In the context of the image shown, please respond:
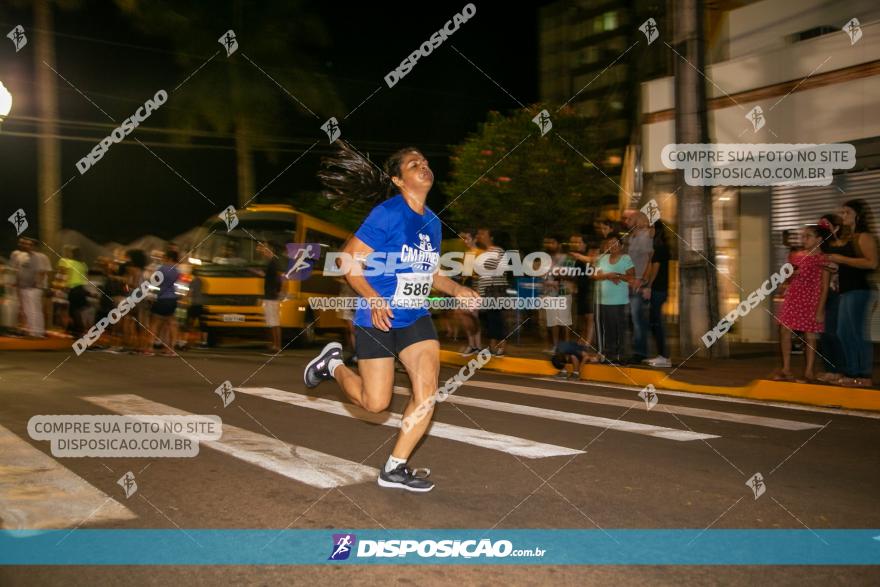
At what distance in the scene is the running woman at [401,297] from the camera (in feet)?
15.2

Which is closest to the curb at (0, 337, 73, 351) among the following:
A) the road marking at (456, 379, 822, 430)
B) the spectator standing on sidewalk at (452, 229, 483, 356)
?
the spectator standing on sidewalk at (452, 229, 483, 356)

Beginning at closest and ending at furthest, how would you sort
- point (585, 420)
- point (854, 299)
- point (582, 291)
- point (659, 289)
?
point (585, 420) < point (854, 299) < point (659, 289) < point (582, 291)

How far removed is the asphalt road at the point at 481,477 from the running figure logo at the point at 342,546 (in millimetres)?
161

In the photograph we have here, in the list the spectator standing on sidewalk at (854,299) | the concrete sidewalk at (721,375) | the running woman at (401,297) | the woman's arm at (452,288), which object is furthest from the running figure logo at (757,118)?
the running woman at (401,297)

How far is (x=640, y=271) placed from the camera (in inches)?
442

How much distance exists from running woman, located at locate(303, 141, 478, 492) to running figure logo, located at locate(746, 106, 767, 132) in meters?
12.6

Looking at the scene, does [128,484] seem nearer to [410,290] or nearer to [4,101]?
[410,290]

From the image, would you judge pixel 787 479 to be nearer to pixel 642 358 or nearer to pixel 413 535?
pixel 413 535

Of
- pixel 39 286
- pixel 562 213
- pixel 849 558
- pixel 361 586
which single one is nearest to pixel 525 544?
pixel 361 586

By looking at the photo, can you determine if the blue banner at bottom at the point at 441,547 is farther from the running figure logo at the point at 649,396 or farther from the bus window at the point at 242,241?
the bus window at the point at 242,241

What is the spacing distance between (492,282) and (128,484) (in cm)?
862

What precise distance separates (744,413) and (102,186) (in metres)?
37.9

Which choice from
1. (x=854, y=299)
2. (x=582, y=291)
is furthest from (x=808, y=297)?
(x=582, y=291)

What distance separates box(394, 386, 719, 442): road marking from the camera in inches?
258
